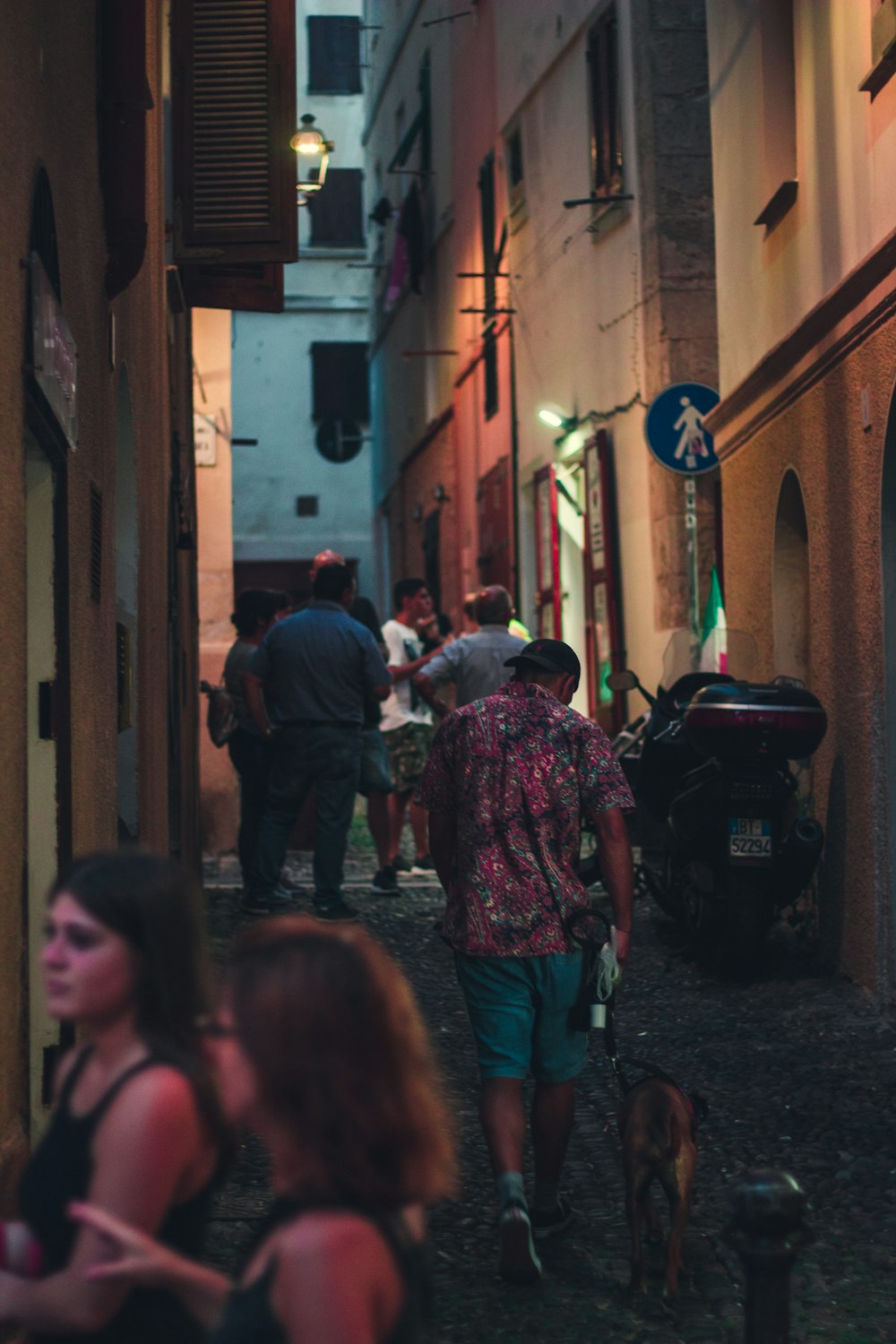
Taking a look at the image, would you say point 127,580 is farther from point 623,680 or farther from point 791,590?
point 791,590

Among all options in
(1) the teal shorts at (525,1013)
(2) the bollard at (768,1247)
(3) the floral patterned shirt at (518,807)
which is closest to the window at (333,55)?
(3) the floral patterned shirt at (518,807)

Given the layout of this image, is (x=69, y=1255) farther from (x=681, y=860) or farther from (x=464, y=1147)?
(x=681, y=860)

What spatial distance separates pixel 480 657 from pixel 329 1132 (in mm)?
8577

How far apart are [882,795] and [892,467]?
1389mm

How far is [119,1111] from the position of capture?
238 centimetres

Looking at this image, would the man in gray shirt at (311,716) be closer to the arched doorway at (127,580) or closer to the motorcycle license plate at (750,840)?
the arched doorway at (127,580)

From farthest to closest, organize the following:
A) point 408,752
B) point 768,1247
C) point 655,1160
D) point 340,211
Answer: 1. point 340,211
2. point 408,752
3. point 655,1160
4. point 768,1247

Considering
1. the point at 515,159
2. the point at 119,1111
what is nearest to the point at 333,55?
the point at 515,159

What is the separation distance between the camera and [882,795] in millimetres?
8617

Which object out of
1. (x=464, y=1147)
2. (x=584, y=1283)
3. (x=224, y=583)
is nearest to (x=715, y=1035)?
(x=464, y=1147)

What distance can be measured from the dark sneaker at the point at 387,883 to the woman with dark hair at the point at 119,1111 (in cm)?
978

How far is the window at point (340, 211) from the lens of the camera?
36250 millimetres

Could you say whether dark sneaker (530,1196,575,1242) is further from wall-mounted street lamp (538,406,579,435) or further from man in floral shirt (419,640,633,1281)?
wall-mounted street lamp (538,406,579,435)

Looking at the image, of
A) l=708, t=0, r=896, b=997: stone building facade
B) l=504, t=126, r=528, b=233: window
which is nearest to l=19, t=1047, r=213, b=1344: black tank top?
l=708, t=0, r=896, b=997: stone building facade
